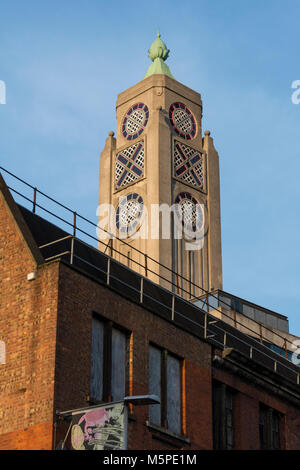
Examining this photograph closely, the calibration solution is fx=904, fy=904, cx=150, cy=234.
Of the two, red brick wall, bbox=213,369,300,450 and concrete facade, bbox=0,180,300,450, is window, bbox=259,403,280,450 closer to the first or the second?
red brick wall, bbox=213,369,300,450

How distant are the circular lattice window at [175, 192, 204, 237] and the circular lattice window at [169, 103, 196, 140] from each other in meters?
6.45

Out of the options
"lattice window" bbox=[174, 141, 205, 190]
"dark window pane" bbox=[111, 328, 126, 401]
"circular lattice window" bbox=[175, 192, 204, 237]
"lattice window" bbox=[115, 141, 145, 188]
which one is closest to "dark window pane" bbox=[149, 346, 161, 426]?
"dark window pane" bbox=[111, 328, 126, 401]

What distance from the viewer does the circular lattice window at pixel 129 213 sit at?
7794cm

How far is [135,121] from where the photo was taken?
83562mm

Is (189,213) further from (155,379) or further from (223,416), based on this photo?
(155,379)

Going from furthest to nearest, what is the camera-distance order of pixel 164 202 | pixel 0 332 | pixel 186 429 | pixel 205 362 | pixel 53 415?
pixel 164 202, pixel 205 362, pixel 186 429, pixel 0 332, pixel 53 415

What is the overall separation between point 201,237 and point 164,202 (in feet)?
17.4

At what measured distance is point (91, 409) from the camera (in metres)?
23.9

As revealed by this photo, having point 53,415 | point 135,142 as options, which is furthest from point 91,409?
A: point 135,142

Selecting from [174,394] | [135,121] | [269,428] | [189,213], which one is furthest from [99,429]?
[135,121]

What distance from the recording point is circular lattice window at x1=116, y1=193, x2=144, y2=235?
256 feet

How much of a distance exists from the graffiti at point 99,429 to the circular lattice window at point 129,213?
53.7m
